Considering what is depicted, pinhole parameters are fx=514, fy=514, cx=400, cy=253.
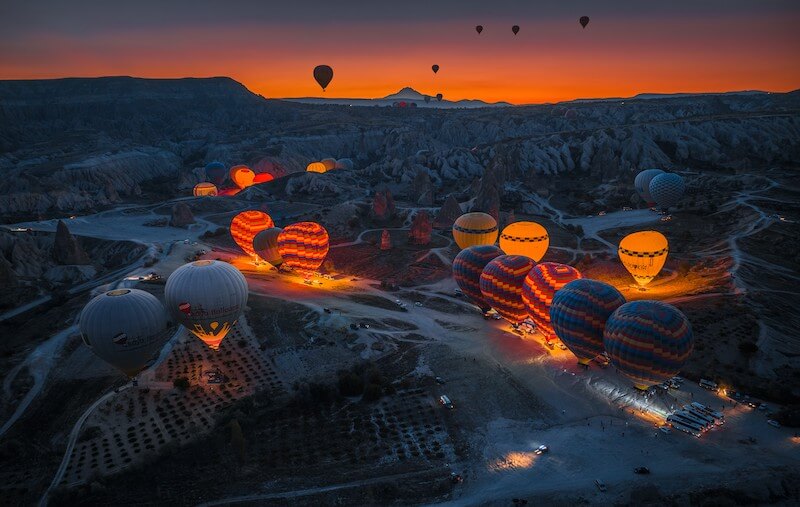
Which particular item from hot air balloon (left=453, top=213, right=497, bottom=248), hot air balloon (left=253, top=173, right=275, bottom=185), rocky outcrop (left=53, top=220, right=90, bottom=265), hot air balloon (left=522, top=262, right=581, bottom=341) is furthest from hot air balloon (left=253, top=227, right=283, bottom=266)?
hot air balloon (left=253, top=173, right=275, bottom=185)

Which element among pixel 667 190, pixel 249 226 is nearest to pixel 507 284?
pixel 249 226

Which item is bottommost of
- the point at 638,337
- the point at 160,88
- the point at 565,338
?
the point at 565,338

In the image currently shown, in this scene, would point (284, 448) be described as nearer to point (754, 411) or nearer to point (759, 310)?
point (754, 411)

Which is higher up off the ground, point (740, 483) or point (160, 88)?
point (160, 88)

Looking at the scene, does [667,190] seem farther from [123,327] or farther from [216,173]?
[216,173]

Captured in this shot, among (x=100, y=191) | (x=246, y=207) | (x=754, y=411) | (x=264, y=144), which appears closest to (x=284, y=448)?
(x=754, y=411)

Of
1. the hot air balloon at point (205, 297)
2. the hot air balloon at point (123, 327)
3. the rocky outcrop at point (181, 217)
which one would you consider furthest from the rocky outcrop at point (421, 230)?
the hot air balloon at point (123, 327)
